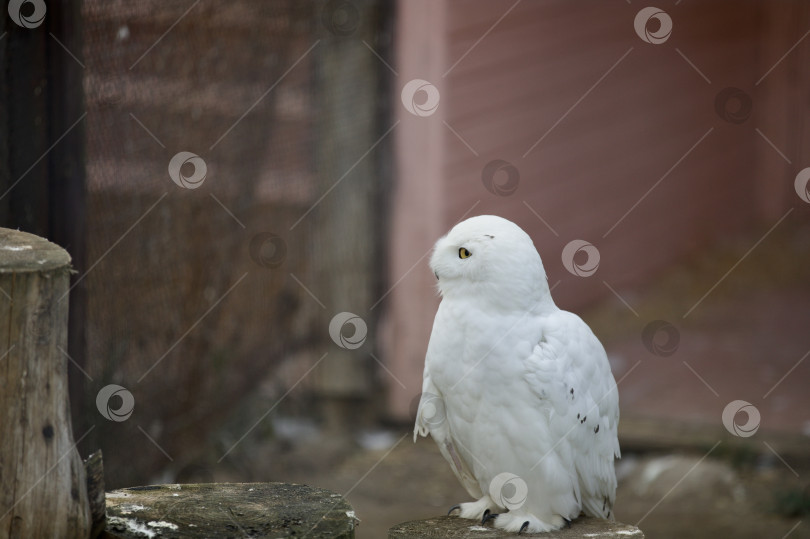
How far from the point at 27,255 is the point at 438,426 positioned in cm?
134

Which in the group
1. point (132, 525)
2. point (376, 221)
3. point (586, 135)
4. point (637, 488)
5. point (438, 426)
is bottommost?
point (637, 488)

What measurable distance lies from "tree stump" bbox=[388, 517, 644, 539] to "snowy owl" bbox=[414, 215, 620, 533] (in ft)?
0.14

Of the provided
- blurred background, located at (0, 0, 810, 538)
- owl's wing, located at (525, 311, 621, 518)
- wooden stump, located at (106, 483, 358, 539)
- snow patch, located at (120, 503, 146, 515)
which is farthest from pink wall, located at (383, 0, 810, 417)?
snow patch, located at (120, 503, 146, 515)

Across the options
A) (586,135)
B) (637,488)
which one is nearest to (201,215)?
(637,488)

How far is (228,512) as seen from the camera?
268cm

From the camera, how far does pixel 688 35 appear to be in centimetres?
850

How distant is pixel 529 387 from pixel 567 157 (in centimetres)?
461

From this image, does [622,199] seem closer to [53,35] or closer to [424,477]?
[424,477]

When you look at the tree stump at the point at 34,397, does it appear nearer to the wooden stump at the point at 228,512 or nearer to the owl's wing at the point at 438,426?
the wooden stump at the point at 228,512

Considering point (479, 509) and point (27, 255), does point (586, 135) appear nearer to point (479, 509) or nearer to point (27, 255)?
point (479, 509)

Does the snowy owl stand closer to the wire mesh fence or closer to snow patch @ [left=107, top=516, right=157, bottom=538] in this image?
snow patch @ [left=107, top=516, right=157, bottom=538]

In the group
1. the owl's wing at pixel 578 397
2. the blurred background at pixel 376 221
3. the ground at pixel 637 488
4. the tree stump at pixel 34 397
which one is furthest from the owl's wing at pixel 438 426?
the ground at pixel 637 488

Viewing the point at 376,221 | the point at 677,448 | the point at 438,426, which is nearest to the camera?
the point at 438,426

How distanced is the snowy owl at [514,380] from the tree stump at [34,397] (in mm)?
1086
